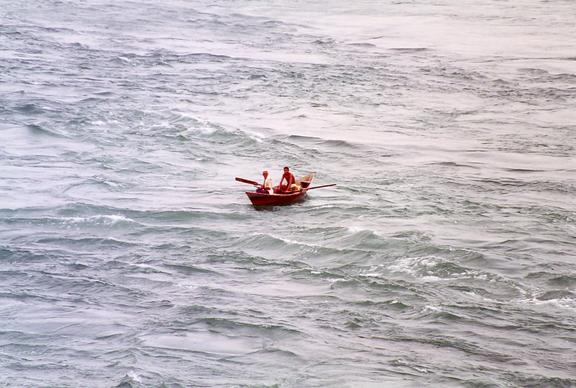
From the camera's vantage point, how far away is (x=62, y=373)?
1884cm

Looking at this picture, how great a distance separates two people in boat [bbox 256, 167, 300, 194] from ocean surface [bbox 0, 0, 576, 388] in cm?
59

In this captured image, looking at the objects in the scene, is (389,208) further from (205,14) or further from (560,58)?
(205,14)

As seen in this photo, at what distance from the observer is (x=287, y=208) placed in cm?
2820

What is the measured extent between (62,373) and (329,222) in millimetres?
10127

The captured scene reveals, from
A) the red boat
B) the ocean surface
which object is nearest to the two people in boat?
the red boat

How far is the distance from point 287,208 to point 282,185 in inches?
25.5

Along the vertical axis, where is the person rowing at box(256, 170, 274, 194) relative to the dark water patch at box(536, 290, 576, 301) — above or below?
above

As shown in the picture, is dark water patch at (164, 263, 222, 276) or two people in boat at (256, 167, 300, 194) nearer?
dark water patch at (164, 263, 222, 276)

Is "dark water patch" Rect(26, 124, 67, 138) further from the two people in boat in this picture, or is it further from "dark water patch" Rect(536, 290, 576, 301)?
"dark water patch" Rect(536, 290, 576, 301)

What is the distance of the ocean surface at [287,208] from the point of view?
64.3 feet

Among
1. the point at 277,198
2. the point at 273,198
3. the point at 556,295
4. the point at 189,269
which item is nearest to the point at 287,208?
the point at 277,198

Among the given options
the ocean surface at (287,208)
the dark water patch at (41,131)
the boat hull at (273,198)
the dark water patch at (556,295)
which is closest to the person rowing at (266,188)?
the boat hull at (273,198)

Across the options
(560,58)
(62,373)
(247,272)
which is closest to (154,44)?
(560,58)

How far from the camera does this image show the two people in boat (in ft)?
91.5
